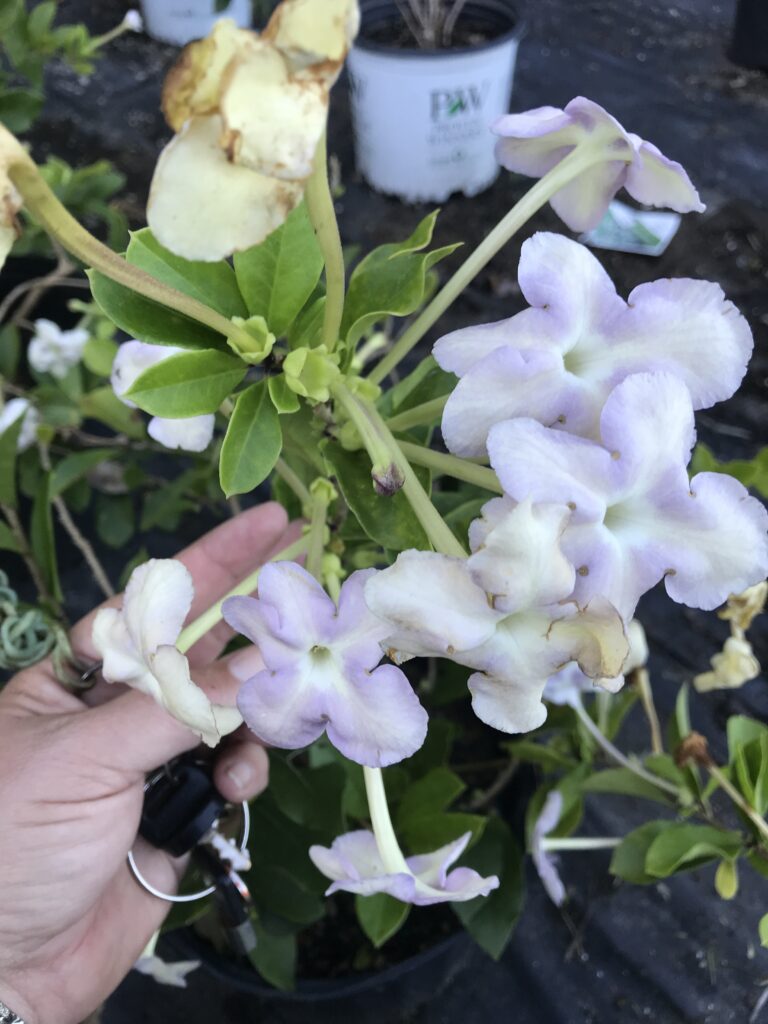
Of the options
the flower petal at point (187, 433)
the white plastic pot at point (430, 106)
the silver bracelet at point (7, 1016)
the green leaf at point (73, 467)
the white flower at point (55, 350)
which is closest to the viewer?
the flower petal at point (187, 433)

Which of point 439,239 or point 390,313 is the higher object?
point 390,313

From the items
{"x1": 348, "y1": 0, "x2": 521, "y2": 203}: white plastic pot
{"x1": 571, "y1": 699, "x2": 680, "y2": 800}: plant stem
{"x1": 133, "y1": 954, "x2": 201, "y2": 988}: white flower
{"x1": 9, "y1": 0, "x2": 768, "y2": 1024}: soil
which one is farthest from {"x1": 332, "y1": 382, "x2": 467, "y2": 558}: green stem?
{"x1": 348, "y1": 0, "x2": 521, "y2": 203}: white plastic pot

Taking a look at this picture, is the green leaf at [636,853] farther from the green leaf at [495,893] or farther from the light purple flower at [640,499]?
the light purple flower at [640,499]

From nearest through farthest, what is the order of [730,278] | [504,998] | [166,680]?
[166,680], [504,998], [730,278]

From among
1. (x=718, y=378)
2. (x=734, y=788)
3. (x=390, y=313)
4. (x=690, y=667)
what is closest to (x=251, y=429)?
(x=390, y=313)

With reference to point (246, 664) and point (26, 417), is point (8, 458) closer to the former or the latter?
point (26, 417)

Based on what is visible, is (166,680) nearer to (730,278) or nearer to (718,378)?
(718,378)

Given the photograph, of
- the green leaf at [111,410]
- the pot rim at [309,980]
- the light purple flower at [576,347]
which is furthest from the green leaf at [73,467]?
the light purple flower at [576,347]
